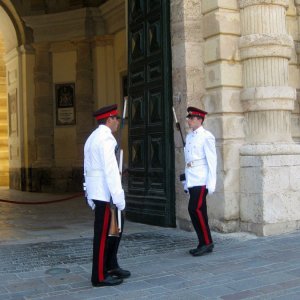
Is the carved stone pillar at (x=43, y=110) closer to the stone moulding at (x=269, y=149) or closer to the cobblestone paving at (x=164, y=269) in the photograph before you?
the cobblestone paving at (x=164, y=269)

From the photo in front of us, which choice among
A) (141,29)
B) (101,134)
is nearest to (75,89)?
(141,29)

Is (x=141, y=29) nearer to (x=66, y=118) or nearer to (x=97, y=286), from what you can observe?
(x=97, y=286)

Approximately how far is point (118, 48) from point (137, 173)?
7244 millimetres

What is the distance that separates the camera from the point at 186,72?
7.61 m

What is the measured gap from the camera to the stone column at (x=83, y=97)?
50.6 ft

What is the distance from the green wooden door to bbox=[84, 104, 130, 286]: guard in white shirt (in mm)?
3082

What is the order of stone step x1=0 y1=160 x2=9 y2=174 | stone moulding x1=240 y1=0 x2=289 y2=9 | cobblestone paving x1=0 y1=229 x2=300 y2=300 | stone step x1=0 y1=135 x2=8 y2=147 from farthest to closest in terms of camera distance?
1. stone step x1=0 y1=135 x2=8 y2=147
2. stone step x1=0 y1=160 x2=9 y2=174
3. stone moulding x1=240 y1=0 x2=289 y2=9
4. cobblestone paving x1=0 y1=229 x2=300 y2=300

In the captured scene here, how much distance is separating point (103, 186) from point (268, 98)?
11.0 ft

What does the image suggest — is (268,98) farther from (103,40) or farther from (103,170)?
(103,40)

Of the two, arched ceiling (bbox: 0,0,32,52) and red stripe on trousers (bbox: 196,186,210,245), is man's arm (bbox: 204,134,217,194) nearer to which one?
red stripe on trousers (bbox: 196,186,210,245)

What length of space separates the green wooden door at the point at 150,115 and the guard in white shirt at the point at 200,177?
5.88 feet

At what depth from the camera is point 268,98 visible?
7223 millimetres

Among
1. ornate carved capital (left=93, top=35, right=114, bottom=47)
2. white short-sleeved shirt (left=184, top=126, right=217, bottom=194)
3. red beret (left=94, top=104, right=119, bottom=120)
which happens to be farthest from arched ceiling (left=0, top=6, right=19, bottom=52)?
red beret (left=94, top=104, right=119, bottom=120)

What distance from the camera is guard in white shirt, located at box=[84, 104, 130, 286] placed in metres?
4.69
